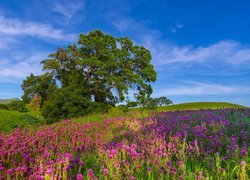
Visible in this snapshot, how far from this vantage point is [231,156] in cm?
394

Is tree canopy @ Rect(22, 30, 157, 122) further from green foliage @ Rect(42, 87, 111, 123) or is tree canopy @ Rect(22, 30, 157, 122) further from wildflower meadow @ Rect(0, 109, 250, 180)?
wildflower meadow @ Rect(0, 109, 250, 180)

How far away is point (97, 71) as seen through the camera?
78.3 feet

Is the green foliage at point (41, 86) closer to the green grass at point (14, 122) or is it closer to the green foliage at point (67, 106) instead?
the green foliage at point (67, 106)

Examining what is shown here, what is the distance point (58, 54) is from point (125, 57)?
755 centimetres

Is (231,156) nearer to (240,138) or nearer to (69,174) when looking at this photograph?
(240,138)

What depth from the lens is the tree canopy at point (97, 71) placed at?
23.9 meters

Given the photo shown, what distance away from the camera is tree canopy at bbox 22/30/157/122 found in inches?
941

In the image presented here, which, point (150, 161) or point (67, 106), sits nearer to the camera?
point (150, 161)

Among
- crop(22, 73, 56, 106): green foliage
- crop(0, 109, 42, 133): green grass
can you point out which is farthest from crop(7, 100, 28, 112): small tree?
crop(0, 109, 42, 133): green grass

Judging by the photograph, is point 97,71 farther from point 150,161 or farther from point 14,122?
point 150,161

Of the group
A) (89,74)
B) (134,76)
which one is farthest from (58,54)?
(134,76)

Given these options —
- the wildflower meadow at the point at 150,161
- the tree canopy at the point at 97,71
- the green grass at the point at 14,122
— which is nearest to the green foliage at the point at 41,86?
the tree canopy at the point at 97,71

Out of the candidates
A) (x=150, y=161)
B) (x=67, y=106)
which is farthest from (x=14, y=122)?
(x=150, y=161)

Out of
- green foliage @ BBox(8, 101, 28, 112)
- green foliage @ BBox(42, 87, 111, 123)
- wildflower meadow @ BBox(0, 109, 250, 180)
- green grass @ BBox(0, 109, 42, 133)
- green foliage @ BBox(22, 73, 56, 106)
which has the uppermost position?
green foliage @ BBox(22, 73, 56, 106)
